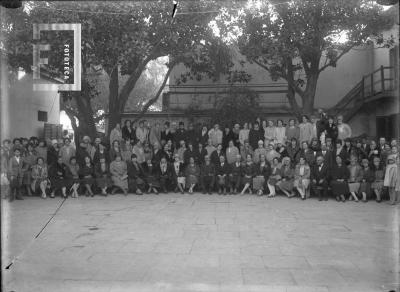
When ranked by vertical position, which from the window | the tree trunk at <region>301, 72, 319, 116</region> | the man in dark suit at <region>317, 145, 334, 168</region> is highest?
the tree trunk at <region>301, 72, 319, 116</region>

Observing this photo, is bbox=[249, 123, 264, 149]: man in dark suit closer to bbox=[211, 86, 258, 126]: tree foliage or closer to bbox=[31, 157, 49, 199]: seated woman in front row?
bbox=[211, 86, 258, 126]: tree foliage

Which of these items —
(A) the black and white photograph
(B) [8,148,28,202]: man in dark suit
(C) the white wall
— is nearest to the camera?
(A) the black and white photograph

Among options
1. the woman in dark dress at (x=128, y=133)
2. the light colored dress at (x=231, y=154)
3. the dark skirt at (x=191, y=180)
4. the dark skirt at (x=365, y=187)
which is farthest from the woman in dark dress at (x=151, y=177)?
the dark skirt at (x=365, y=187)

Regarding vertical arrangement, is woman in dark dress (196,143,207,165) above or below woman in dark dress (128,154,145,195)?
above

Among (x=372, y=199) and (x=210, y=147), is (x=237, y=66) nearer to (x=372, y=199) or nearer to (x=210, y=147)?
(x=210, y=147)

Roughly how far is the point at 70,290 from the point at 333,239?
4.04m

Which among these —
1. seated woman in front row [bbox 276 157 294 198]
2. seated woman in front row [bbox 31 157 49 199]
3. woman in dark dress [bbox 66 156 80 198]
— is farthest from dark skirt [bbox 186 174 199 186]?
seated woman in front row [bbox 31 157 49 199]

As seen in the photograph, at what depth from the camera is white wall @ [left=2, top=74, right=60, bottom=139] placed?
47.8 feet

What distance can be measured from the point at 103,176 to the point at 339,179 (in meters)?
6.23

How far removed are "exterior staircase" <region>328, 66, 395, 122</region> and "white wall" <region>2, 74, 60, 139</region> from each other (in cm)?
1157

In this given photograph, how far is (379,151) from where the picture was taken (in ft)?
37.0

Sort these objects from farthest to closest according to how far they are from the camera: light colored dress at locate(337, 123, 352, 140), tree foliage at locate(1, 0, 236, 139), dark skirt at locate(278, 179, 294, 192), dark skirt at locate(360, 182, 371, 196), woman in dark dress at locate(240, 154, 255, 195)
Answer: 1. light colored dress at locate(337, 123, 352, 140)
2. woman in dark dress at locate(240, 154, 255, 195)
3. dark skirt at locate(278, 179, 294, 192)
4. dark skirt at locate(360, 182, 371, 196)
5. tree foliage at locate(1, 0, 236, 139)

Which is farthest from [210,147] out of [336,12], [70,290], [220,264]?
[70,290]

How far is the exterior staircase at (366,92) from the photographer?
1557 cm
